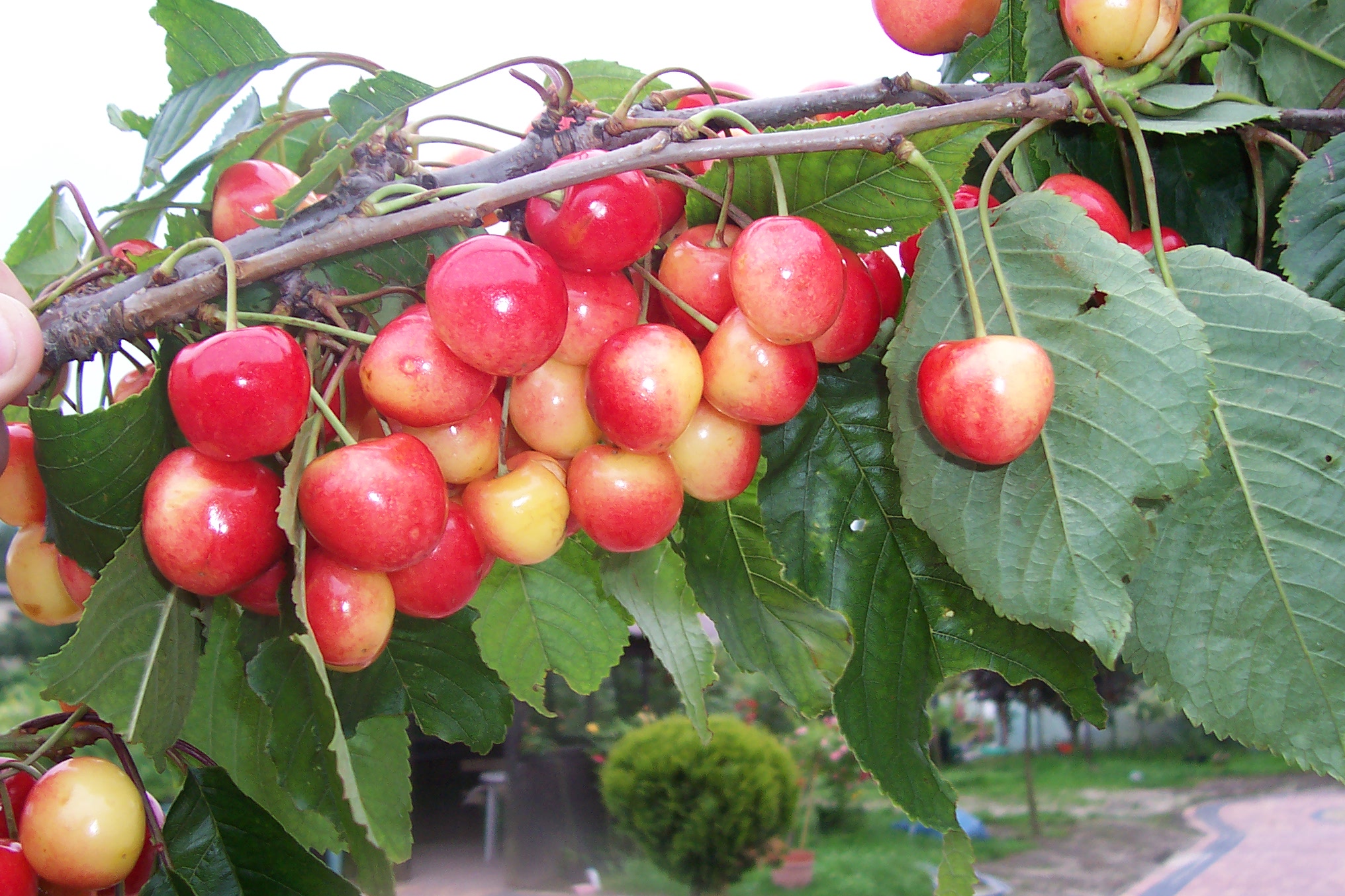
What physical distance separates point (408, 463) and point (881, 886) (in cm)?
594

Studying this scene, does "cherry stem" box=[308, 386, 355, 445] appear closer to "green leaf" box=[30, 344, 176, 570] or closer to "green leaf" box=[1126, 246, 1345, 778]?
"green leaf" box=[30, 344, 176, 570]

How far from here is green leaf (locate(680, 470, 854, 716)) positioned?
34 cm

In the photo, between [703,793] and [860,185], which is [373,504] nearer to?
[860,185]

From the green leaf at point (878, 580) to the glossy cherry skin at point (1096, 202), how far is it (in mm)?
90

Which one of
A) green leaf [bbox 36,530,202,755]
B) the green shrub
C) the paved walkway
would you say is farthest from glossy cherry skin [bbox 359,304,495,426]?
the paved walkway

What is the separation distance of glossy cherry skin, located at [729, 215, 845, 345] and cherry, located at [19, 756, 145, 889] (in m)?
0.31

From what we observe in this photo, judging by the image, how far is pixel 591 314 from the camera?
0.97 feet

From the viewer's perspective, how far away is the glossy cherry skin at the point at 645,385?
0.87ft

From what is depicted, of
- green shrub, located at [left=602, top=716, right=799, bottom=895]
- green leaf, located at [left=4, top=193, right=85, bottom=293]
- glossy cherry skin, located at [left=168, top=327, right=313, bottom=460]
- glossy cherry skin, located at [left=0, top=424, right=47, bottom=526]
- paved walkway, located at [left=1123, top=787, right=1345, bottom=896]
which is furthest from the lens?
paved walkway, located at [left=1123, top=787, right=1345, bottom=896]

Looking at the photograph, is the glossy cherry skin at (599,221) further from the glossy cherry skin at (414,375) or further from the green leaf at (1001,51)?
the green leaf at (1001,51)

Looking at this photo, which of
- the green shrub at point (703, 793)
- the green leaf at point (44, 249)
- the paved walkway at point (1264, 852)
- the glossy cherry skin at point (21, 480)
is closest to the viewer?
the glossy cherry skin at point (21, 480)

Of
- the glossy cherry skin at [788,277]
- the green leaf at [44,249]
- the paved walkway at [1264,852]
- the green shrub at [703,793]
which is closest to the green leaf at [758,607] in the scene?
the glossy cherry skin at [788,277]

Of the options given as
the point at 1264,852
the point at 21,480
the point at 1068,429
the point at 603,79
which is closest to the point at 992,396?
the point at 1068,429

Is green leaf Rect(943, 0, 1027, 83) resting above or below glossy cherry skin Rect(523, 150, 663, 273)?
above
